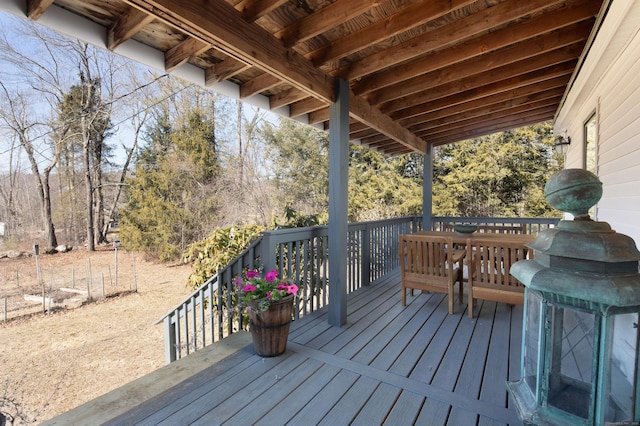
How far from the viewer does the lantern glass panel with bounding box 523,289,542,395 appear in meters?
1.20

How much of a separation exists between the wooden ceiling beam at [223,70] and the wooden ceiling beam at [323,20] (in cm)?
43

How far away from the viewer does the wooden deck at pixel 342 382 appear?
1.71 metres

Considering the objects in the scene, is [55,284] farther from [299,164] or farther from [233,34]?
[233,34]

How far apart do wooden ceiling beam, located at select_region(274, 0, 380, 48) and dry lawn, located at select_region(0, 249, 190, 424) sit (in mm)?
5374

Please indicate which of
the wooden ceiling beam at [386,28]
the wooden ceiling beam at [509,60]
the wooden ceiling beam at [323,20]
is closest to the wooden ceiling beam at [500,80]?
the wooden ceiling beam at [509,60]

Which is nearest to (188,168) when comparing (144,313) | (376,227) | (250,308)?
(144,313)

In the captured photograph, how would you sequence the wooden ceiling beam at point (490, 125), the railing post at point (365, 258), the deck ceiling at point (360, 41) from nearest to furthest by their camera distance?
the deck ceiling at point (360, 41) < the railing post at point (365, 258) < the wooden ceiling beam at point (490, 125)

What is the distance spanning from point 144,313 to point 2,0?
26.7 ft

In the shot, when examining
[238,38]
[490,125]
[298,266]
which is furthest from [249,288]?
[490,125]

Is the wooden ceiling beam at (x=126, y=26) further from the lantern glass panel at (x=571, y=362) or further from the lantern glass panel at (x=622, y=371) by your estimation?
the lantern glass panel at (x=622, y=371)

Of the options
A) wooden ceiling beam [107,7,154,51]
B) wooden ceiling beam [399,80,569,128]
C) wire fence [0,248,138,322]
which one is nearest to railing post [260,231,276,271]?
wooden ceiling beam [107,7,154,51]

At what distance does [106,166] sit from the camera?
40.0ft

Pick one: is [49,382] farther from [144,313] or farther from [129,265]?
[129,265]

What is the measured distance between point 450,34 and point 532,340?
221 cm
